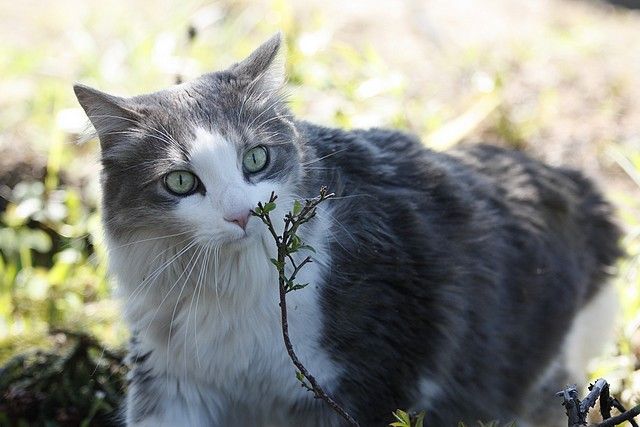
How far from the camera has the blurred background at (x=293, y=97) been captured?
3.71 metres

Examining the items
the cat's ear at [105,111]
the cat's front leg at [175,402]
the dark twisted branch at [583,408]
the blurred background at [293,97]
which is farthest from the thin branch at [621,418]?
the blurred background at [293,97]

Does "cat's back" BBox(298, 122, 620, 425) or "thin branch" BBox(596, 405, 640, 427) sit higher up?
"cat's back" BBox(298, 122, 620, 425)

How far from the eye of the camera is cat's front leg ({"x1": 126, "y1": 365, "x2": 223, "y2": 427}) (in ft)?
8.68

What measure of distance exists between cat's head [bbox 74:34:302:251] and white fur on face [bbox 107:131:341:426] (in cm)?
3

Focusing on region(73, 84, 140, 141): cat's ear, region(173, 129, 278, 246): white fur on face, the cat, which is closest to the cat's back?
the cat

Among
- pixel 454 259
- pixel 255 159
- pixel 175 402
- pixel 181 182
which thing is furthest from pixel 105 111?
pixel 454 259

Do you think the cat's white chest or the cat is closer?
the cat

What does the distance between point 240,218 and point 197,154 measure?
0.71 feet

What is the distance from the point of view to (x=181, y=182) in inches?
90.1

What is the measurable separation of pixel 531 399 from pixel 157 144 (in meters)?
1.78

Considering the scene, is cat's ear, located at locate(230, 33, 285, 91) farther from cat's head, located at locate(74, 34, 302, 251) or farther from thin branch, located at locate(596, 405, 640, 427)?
thin branch, located at locate(596, 405, 640, 427)

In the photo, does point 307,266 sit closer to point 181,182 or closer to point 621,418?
point 181,182

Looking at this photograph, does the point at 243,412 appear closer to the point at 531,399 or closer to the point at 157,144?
the point at 157,144

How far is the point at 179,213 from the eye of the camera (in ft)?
7.47
